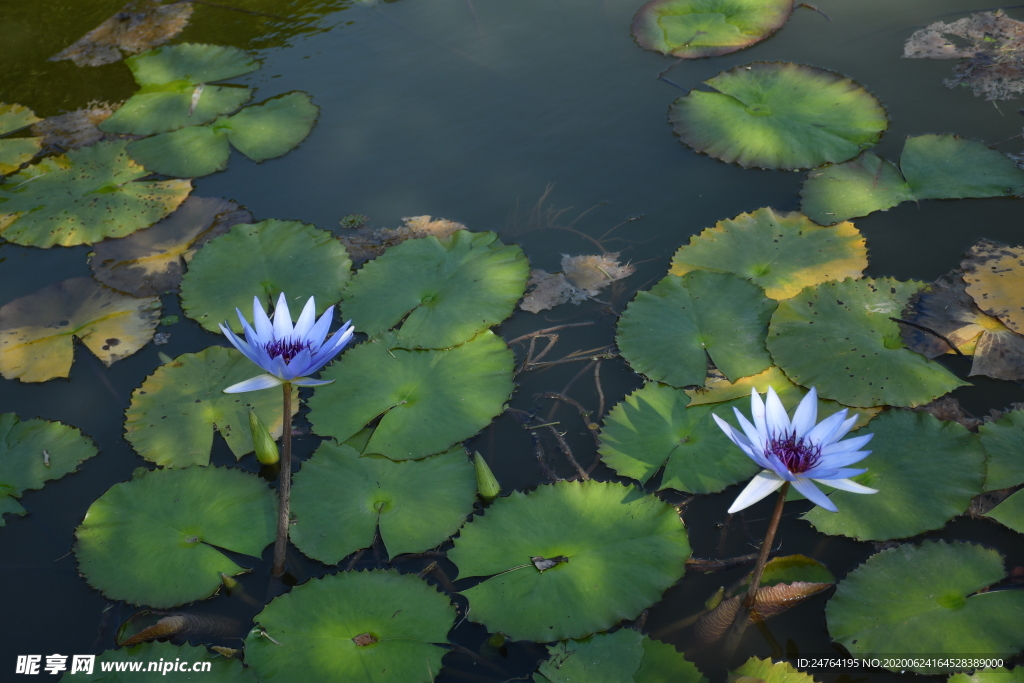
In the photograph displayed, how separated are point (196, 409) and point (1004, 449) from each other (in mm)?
3044

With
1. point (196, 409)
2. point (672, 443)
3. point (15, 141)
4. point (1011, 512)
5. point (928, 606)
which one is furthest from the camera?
point (15, 141)

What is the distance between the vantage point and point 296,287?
11.0ft

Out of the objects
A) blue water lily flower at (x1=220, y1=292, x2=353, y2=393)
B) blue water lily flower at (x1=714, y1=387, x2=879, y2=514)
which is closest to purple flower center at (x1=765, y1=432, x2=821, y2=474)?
blue water lily flower at (x1=714, y1=387, x2=879, y2=514)

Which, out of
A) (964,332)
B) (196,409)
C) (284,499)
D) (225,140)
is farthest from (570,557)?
(225,140)

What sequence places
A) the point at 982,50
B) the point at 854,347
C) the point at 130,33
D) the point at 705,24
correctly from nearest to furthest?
1. the point at 854,347
2. the point at 982,50
3. the point at 705,24
4. the point at 130,33

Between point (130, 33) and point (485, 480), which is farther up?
point (130, 33)

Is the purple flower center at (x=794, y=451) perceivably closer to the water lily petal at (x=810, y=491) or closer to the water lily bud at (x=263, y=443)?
the water lily petal at (x=810, y=491)

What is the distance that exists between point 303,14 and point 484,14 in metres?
1.42

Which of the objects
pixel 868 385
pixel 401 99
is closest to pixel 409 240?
pixel 401 99

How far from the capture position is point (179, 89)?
469 cm

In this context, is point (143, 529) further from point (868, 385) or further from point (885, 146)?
point (885, 146)

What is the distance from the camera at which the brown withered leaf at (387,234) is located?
3656mm

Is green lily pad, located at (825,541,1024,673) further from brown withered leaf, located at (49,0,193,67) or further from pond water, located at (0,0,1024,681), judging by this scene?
brown withered leaf, located at (49,0,193,67)

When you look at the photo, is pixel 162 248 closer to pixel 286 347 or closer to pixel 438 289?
pixel 438 289
